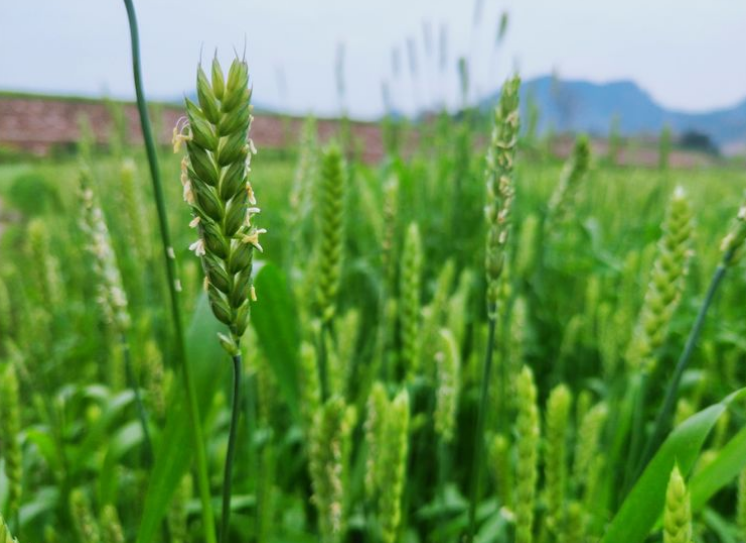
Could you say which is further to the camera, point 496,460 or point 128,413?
point 128,413

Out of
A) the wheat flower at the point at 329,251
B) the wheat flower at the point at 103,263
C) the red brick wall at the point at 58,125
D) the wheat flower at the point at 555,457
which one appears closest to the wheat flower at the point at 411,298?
the wheat flower at the point at 329,251

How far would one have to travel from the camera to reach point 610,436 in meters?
1.62

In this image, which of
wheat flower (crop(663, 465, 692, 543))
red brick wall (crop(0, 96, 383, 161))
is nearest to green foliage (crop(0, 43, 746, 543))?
wheat flower (crop(663, 465, 692, 543))

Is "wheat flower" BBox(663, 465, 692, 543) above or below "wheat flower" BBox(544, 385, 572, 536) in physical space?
above

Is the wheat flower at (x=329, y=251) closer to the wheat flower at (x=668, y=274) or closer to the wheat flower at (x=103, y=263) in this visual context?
the wheat flower at (x=103, y=263)

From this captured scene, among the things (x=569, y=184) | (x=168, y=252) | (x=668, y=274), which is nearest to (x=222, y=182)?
(x=168, y=252)

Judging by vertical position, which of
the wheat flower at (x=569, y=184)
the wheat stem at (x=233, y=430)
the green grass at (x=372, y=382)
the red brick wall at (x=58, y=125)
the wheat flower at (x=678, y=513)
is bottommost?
the green grass at (x=372, y=382)

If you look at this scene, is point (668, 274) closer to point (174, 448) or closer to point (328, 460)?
point (328, 460)

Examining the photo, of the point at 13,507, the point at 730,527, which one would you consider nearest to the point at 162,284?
the point at 13,507

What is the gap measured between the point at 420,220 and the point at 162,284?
53.1 inches

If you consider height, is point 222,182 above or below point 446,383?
above

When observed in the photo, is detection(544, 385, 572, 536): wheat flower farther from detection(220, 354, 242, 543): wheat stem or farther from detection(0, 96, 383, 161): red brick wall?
detection(0, 96, 383, 161): red brick wall

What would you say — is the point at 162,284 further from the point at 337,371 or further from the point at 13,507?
the point at 13,507

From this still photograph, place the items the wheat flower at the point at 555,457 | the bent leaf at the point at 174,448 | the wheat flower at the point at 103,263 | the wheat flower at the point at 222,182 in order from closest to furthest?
the wheat flower at the point at 222,182, the bent leaf at the point at 174,448, the wheat flower at the point at 555,457, the wheat flower at the point at 103,263
